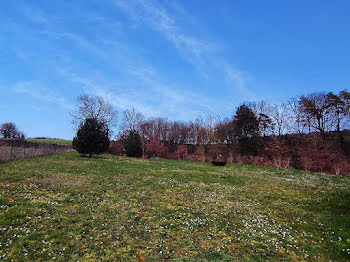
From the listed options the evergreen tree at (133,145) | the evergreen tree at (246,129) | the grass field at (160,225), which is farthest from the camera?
the evergreen tree at (246,129)

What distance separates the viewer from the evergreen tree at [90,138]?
90.8 feet

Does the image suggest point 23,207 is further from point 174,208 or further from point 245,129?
point 245,129

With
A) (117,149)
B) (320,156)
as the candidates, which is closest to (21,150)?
(117,149)

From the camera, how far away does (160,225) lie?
7059mm

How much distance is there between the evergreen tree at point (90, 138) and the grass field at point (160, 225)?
16.3 m

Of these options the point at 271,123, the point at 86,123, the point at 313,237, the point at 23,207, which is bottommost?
the point at 313,237

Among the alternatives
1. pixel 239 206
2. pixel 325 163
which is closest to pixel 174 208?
pixel 239 206

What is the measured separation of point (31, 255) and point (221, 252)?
5.05 m

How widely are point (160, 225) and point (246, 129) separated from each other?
159 ft

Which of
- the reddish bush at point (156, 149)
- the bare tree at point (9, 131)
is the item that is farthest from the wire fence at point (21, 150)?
the bare tree at point (9, 131)

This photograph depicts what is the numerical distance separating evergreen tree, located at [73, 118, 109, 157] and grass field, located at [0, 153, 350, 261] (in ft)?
53.4

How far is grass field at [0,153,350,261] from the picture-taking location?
17.8ft

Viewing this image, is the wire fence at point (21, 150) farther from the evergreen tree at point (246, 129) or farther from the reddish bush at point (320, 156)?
the evergreen tree at point (246, 129)

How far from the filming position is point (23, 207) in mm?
7484
